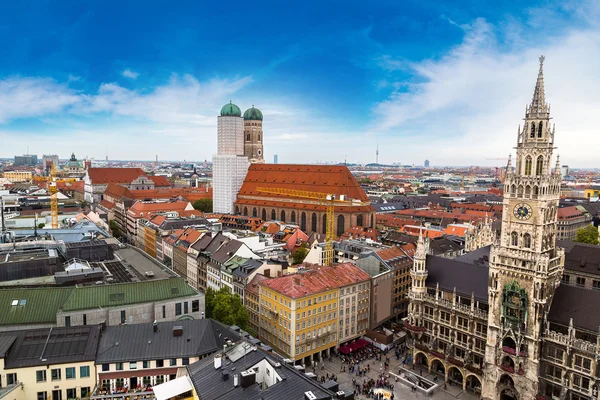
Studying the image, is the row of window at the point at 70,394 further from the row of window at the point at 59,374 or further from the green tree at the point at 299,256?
the green tree at the point at 299,256

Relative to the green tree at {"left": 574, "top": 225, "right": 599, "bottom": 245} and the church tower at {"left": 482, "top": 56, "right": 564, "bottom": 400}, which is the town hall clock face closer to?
the church tower at {"left": 482, "top": 56, "right": 564, "bottom": 400}

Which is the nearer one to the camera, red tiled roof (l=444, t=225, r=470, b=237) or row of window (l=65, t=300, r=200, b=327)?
row of window (l=65, t=300, r=200, b=327)

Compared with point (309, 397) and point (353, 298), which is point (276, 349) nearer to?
point (353, 298)

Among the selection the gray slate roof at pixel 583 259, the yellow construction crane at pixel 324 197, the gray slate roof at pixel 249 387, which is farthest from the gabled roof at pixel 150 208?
the gray slate roof at pixel 583 259

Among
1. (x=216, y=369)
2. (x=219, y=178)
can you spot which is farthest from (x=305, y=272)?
(x=219, y=178)

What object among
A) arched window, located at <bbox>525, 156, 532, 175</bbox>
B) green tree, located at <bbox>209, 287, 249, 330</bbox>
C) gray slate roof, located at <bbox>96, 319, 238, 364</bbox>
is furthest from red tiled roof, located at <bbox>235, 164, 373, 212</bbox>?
gray slate roof, located at <bbox>96, 319, 238, 364</bbox>

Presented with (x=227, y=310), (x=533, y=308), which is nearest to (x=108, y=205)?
(x=227, y=310)
